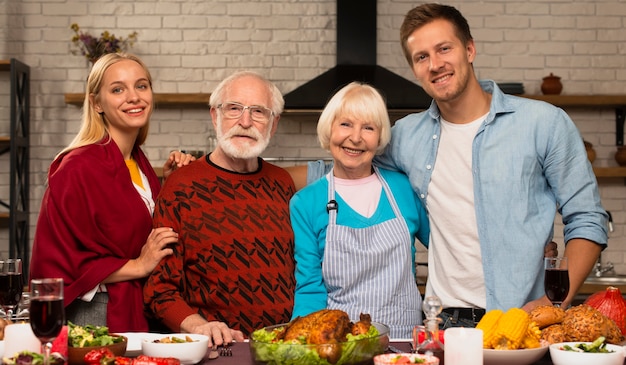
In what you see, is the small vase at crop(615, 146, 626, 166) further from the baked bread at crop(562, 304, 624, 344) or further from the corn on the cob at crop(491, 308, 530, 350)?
the corn on the cob at crop(491, 308, 530, 350)

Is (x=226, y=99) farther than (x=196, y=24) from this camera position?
No

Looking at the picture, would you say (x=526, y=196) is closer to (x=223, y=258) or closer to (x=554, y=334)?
(x=554, y=334)

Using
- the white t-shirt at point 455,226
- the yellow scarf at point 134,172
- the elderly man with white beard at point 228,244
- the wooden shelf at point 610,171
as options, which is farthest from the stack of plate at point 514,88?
the yellow scarf at point 134,172

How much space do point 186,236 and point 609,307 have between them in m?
1.38

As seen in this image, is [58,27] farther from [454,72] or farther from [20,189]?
[454,72]

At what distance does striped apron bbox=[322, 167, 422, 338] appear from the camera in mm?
2660

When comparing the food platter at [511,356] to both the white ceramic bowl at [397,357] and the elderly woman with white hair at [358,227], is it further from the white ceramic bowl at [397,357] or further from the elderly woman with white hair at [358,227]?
the elderly woman with white hair at [358,227]

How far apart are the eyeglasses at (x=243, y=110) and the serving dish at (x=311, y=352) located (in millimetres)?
1188

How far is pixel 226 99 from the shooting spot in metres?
2.95

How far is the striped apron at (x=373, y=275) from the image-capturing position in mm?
2660

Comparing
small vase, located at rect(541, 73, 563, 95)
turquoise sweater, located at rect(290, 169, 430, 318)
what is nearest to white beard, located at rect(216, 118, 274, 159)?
turquoise sweater, located at rect(290, 169, 430, 318)

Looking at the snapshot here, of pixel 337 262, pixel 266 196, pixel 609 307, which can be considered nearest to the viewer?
pixel 609 307

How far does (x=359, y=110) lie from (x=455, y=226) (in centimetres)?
53

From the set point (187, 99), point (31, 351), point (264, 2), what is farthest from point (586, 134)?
point (31, 351)
